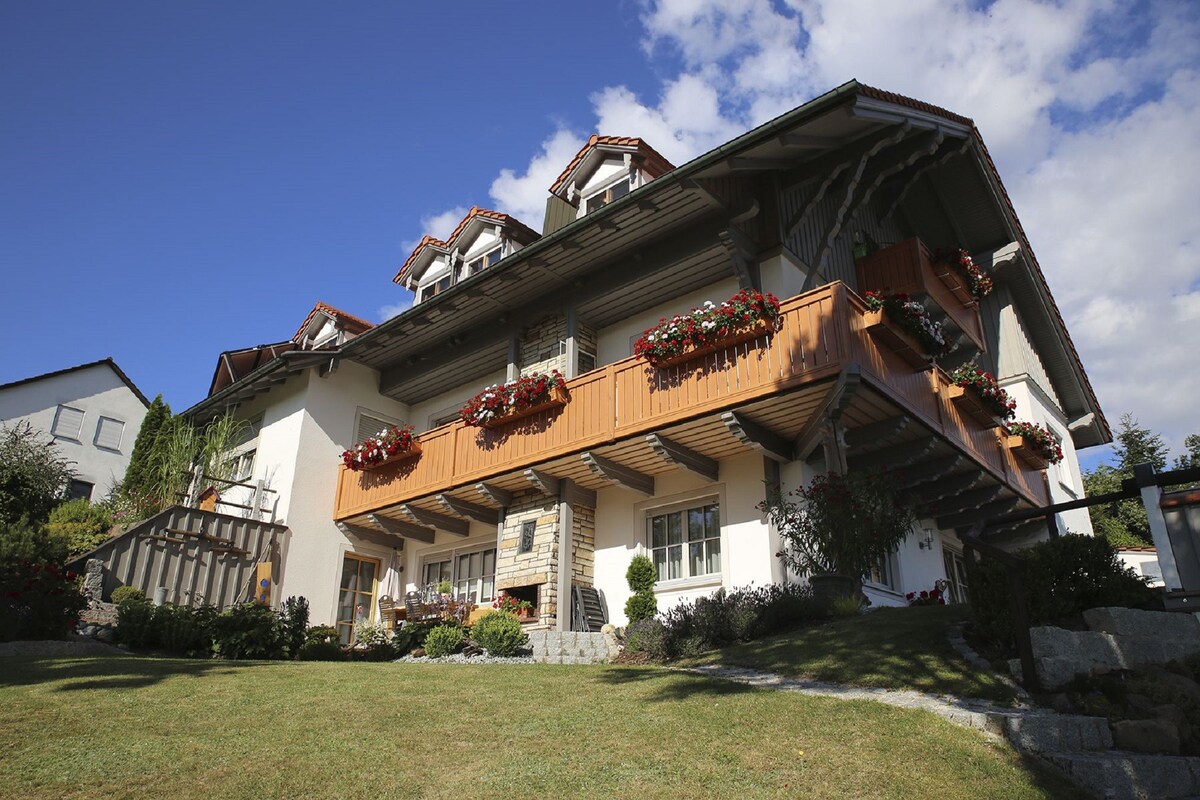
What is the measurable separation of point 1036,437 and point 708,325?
24.7 ft

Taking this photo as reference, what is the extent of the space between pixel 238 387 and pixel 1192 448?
32.9 m

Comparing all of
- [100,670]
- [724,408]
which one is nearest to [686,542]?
[724,408]

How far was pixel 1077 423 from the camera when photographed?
21266 millimetres

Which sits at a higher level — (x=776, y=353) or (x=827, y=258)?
(x=827, y=258)

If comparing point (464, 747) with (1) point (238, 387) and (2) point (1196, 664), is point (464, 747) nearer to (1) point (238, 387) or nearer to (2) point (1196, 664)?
(2) point (1196, 664)

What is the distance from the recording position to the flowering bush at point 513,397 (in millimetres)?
14164

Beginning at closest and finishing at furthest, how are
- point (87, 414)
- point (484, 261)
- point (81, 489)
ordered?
point (484, 261), point (81, 489), point (87, 414)

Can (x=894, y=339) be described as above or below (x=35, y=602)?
A: above

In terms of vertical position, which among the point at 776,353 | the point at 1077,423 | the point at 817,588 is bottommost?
the point at 817,588

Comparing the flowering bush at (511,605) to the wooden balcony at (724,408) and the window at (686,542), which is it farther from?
the window at (686,542)

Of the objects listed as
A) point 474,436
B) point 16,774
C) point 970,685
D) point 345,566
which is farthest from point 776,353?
point 345,566

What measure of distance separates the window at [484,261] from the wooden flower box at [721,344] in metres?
7.40

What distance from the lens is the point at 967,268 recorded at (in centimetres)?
1609

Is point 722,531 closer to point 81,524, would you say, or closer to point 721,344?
point 721,344
